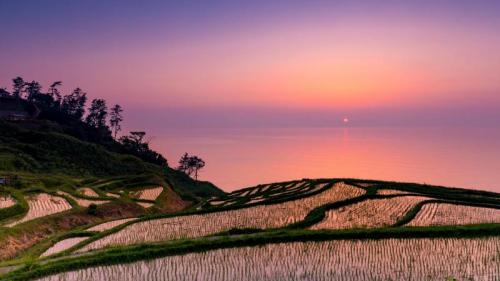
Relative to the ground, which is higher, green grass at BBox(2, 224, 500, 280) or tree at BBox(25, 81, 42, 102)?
tree at BBox(25, 81, 42, 102)

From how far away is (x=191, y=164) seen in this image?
255 feet

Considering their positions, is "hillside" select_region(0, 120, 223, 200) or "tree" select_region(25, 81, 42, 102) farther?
"tree" select_region(25, 81, 42, 102)

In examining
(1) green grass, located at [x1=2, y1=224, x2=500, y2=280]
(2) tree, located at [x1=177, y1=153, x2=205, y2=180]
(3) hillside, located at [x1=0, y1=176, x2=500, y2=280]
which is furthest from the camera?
(2) tree, located at [x1=177, y1=153, x2=205, y2=180]

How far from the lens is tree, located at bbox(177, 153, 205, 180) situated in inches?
3071

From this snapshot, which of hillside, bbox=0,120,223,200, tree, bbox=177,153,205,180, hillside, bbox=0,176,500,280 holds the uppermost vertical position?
tree, bbox=177,153,205,180

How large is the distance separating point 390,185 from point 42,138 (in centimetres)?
4161

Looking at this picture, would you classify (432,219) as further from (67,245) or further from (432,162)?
(432,162)

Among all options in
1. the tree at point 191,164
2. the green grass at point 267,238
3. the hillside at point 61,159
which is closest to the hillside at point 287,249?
the green grass at point 267,238

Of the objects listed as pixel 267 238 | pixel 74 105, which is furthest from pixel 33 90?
pixel 267 238

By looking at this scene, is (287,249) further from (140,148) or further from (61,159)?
(140,148)

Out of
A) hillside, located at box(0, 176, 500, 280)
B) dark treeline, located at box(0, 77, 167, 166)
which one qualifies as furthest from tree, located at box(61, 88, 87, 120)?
hillside, located at box(0, 176, 500, 280)

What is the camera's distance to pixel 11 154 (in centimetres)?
4284

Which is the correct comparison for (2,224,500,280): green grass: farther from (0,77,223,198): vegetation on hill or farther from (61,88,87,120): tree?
(61,88,87,120): tree

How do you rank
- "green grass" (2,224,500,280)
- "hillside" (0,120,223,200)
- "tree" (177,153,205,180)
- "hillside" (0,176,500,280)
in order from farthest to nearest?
"tree" (177,153,205,180)
"hillside" (0,120,223,200)
"green grass" (2,224,500,280)
"hillside" (0,176,500,280)
